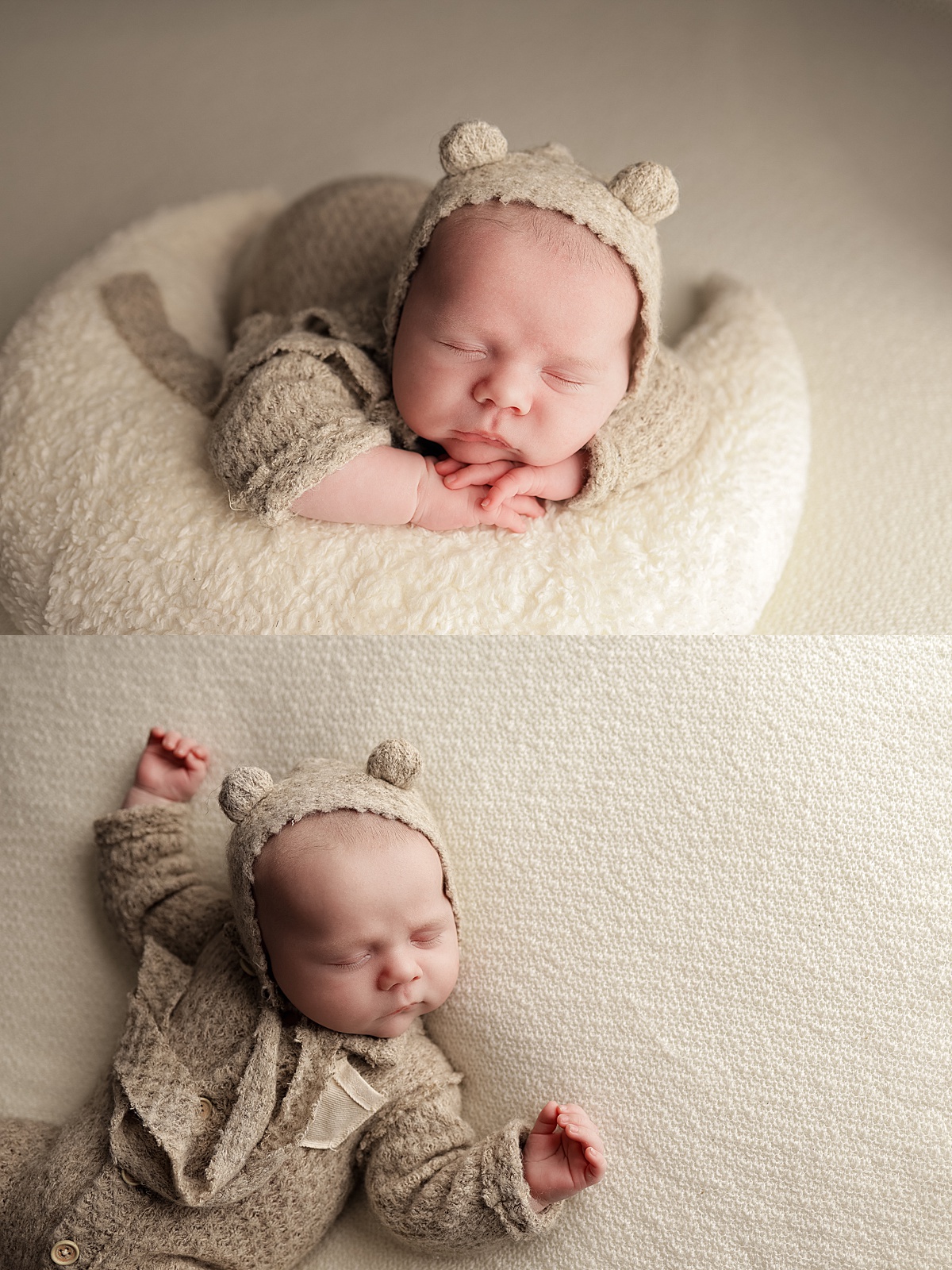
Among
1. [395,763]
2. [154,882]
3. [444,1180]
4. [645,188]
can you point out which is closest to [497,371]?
[645,188]

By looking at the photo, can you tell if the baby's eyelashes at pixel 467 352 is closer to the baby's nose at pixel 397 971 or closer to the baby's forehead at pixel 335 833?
the baby's forehead at pixel 335 833

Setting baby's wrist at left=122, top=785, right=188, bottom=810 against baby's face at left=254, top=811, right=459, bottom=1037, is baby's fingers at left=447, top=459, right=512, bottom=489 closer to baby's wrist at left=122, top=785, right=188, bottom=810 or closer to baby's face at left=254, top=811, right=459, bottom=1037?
baby's face at left=254, top=811, right=459, bottom=1037

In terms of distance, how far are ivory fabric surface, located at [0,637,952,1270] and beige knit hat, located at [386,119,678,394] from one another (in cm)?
34

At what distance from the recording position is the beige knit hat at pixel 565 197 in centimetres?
91

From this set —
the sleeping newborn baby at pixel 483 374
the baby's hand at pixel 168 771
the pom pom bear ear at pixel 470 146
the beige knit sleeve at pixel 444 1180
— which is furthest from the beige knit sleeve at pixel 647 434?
the beige knit sleeve at pixel 444 1180

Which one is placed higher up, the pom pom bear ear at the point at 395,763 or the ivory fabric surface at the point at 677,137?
the ivory fabric surface at the point at 677,137

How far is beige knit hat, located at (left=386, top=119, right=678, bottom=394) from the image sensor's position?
2.97 feet

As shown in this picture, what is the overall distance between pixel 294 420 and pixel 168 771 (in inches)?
16.2

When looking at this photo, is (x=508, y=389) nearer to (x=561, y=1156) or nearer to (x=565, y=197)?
(x=565, y=197)

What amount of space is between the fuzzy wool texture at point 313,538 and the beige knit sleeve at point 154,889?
0.71 feet

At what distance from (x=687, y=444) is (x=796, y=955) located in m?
0.52

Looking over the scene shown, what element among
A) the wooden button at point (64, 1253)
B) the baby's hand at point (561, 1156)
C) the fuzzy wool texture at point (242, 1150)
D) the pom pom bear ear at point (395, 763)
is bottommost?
the wooden button at point (64, 1253)

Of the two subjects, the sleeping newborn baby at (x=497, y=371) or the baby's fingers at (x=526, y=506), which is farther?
the baby's fingers at (x=526, y=506)

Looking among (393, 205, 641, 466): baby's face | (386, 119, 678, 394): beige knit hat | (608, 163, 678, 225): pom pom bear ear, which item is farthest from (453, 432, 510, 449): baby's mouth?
(608, 163, 678, 225): pom pom bear ear
